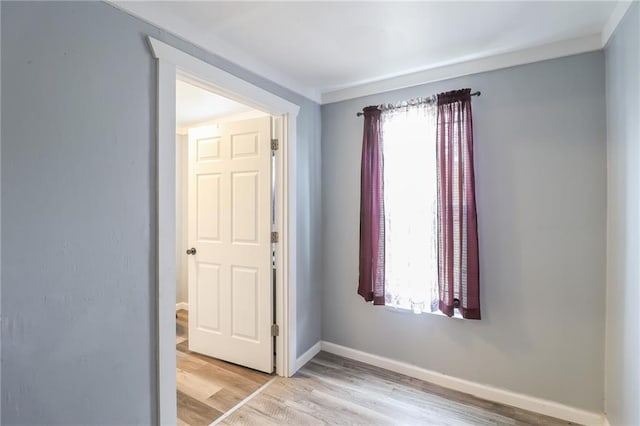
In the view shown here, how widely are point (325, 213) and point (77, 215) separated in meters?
1.85

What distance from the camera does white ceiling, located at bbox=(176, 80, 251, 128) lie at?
2.58m

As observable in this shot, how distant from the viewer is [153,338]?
59.8 inches

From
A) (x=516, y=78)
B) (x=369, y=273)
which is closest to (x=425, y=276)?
(x=369, y=273)

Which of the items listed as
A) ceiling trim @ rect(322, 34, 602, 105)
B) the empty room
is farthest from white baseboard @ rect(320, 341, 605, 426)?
ceiling trim @ rect(322, 34, 602, 105)

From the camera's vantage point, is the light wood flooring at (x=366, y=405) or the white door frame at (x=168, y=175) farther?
the light wood flooring at (x=366, y=405)

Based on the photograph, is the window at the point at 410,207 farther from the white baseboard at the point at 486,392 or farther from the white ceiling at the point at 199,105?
the white ceiling at the point at 199,105

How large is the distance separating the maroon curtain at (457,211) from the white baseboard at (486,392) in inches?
21.2

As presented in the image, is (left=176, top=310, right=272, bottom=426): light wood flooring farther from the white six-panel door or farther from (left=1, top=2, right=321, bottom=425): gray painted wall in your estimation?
(left=1, top=2, right=321, bottom=425): gray painted wall

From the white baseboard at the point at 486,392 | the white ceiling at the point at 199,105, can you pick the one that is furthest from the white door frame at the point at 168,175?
the white baseboard at the point at 486,392

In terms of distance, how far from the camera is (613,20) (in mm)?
1598

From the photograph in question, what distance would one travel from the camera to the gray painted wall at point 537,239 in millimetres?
1820

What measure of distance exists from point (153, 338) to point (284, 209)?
47.8 inches

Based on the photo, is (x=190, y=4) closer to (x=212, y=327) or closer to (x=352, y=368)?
(x=212, y=327)

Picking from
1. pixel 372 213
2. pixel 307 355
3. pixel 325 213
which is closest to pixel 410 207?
pixel 372 213
